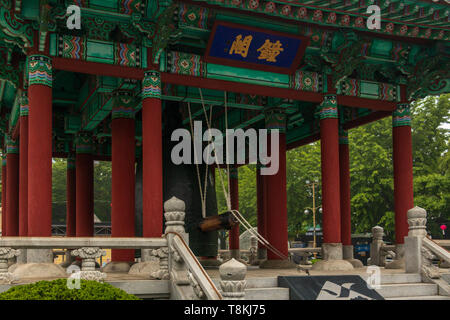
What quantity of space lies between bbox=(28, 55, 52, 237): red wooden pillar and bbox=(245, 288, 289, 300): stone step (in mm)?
4326

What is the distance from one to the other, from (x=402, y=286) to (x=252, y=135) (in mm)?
9244

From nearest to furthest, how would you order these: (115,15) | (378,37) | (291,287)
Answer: (291,287), (115,15), (378,37)

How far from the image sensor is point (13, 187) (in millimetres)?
17797

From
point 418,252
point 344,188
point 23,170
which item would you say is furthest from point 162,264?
point 344,188

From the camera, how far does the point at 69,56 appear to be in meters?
12.4

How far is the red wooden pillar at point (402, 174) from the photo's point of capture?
15922 millimetres

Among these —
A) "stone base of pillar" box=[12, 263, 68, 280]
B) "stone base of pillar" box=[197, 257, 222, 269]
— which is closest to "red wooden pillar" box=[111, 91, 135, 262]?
"stone base of pillar" box=[197, 257, 222, 269]

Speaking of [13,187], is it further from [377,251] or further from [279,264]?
[377,251]

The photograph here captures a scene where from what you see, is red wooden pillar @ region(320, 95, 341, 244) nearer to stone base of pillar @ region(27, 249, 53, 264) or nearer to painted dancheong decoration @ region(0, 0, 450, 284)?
painted dancheong decoration @ region(0, 0, 450, 284)

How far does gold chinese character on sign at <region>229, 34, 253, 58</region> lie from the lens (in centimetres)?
1394

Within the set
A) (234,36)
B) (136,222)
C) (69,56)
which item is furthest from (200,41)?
(136,222)

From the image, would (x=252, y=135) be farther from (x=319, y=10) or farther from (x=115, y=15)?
(x=115, y=15)

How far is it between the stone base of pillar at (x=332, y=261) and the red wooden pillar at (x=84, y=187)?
8.68 meters

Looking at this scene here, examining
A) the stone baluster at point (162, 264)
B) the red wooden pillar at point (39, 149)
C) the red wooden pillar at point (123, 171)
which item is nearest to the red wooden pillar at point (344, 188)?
the red wooden pillar at point (123, 171)
